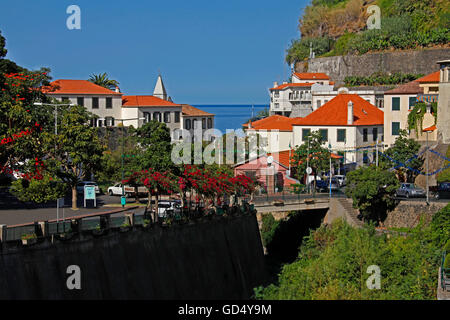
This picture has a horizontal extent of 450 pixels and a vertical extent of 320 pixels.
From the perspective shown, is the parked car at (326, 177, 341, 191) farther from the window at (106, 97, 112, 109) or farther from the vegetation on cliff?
the window at (106, 97, 112, 109)

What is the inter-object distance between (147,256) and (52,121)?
24.4 meters

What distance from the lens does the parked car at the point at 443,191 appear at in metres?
54.5

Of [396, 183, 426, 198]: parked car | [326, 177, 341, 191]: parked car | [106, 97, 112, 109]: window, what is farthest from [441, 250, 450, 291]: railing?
[106, 97, 112, 109]: window

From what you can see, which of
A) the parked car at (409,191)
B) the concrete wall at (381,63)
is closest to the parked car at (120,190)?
the parked car at (409,191)

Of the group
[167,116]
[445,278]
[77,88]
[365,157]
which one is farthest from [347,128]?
[445,278]

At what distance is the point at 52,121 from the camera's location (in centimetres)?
5894

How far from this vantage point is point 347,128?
7450 centimetres

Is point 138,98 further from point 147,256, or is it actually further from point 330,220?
point 147,256

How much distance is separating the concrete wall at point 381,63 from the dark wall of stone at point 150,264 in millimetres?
45809

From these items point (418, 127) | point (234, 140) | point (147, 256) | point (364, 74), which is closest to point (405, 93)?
point (418, 127)

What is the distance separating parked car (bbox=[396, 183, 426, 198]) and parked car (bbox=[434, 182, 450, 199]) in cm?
102

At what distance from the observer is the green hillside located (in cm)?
9438

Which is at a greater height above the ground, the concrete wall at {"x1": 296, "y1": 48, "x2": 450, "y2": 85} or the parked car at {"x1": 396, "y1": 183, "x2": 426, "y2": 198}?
the concrete wall at {"x1": 296, "y1": 48, "x2": 450, "y2": 85}

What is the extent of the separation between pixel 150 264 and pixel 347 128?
40.7 metres
